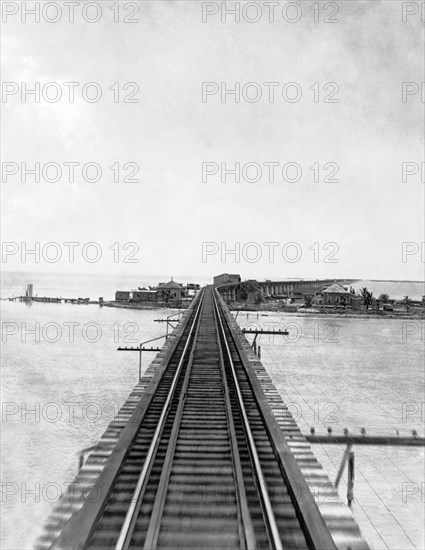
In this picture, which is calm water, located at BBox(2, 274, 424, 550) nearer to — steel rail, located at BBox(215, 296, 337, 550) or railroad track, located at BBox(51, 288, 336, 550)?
railroad track, located at BBox(51, 288, 336, 550)

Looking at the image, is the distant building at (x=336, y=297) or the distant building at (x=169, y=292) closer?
the distant building at (x=336, y=297)

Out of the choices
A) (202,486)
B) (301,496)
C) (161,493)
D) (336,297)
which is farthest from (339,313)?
(161,493)

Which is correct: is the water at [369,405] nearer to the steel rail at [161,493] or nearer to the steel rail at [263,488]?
the steel rail at [263,488]

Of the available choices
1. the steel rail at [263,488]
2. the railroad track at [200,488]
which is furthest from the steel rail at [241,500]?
the steel rail at [263,488]

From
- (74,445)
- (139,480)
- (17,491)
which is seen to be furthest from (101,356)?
(139,480)

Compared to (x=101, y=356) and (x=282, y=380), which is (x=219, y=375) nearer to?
(x=282, y=380)

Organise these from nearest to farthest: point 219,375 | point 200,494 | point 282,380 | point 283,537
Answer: point 283,537
point 200,494
point 219,375
point 282,380
